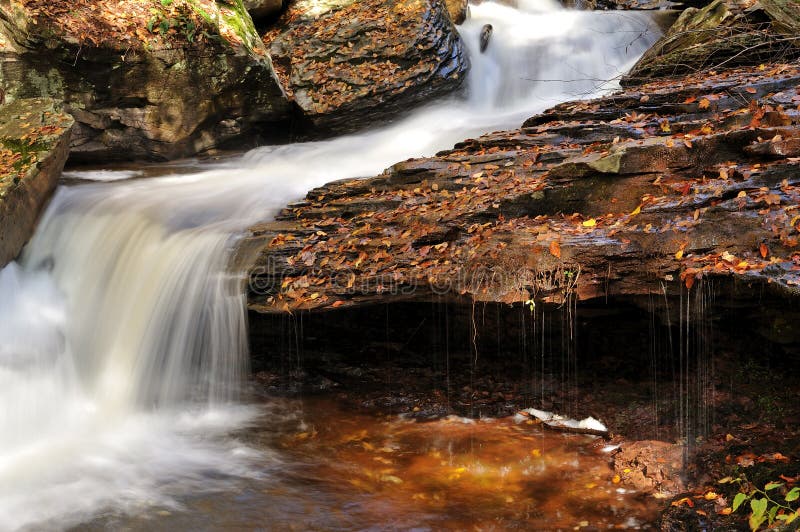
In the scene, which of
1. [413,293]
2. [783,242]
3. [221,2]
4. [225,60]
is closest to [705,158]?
[783,242]

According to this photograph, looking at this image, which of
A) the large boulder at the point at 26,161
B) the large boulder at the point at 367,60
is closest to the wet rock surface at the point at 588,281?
the large boulder at the point at 26,161

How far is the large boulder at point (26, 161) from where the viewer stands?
7086 mm

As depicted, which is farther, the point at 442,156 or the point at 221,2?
the point at 221,2

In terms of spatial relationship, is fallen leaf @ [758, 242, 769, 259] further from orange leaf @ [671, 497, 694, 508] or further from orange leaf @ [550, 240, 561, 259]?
orange leaf @ [671, 497, 694, 508]

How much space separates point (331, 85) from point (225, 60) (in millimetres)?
2030

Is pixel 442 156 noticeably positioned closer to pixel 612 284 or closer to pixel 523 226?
pixel 523 226

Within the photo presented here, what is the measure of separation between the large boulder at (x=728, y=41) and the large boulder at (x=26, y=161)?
27.0 feet

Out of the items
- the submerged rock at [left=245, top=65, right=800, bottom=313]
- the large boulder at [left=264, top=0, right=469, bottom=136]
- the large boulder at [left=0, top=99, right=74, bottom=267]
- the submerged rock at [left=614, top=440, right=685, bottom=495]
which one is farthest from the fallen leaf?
the large boulder at [left=264, top=0, right=469, bottom=136]

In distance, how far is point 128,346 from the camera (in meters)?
6.88

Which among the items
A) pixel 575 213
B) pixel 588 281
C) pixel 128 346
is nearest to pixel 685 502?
pixel 588 281

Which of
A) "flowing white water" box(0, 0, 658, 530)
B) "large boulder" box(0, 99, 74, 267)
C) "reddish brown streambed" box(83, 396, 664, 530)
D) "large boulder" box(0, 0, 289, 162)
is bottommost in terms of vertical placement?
"reddish brown streambed" box(83, 396, 664, 530)

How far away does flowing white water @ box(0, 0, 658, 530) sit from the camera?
17.0 feet

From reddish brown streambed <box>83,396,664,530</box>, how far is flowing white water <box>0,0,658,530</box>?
1.04ft

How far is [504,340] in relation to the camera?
636cm
